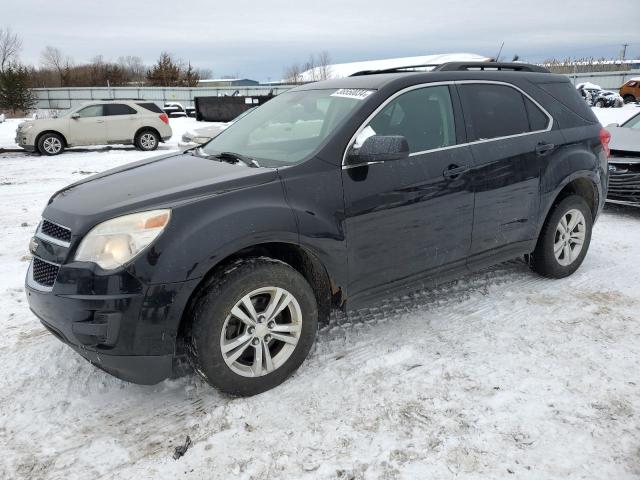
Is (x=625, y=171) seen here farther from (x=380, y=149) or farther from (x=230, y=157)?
(x=230, y=157)

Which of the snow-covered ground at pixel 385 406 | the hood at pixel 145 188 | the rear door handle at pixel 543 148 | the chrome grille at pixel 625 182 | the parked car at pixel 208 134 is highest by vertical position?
the parked car at pixel 208 134

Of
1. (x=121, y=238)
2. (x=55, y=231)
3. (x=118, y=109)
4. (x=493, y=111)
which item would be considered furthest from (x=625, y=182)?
(x=118, y=109)

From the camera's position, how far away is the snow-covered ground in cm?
234

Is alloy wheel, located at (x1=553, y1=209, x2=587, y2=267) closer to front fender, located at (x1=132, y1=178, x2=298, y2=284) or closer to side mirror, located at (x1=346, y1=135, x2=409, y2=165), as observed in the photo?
side mirror, located at (x1=346, y1=135, x2=409, y2=165)

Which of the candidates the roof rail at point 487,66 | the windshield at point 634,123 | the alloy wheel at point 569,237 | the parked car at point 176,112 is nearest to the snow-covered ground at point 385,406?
the alloy wheel at point 569,237

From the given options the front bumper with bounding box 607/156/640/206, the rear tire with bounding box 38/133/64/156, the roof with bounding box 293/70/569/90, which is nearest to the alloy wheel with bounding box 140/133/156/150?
the rear tire with bounding box 38/133/64/156

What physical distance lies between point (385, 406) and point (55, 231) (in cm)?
202

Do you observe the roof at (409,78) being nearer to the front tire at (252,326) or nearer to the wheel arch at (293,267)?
the wheel arch at (293,267)

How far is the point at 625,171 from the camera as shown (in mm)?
6617

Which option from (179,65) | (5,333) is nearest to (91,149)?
(5,333)

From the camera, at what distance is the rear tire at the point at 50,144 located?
46.2 ft

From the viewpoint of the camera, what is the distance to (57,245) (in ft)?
8.69

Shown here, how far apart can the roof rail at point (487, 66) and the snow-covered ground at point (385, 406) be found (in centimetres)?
182

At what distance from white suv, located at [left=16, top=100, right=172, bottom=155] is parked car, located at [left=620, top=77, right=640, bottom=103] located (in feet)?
105
